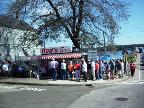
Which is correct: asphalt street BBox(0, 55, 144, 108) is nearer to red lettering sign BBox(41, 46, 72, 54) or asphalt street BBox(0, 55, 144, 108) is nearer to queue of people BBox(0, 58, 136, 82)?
queue of people BBox(0, 58, 136, 82)

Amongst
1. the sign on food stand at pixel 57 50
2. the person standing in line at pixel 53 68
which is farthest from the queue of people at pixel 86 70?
the sign on food stand at pixel 57 50

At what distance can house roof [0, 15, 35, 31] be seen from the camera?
118 ft

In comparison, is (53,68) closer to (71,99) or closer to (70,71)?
(70,71)

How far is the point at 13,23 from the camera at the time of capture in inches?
1443

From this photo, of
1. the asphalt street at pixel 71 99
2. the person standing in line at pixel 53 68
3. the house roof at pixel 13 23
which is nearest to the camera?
the asphalt street at pixel 71 99

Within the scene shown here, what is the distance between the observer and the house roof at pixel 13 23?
35.9m

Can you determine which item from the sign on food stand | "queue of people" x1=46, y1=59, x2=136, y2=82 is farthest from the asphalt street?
the sign on food stand

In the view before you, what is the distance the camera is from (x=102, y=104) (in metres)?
16.1

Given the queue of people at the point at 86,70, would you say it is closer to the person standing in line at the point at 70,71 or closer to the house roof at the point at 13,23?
the person standing in line at the point at 70,71

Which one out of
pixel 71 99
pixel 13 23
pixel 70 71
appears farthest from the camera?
pixel 13 23

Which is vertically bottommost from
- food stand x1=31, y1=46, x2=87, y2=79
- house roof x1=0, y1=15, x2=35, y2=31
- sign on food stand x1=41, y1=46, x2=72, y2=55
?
food stand x1=31, y1=46, x2=87, y2=79

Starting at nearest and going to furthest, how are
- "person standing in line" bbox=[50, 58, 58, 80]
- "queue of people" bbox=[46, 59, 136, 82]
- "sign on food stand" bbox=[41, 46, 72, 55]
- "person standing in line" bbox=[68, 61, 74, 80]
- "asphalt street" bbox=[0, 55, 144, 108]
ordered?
"asphalt street" bbox=[0, 55, 144, 108] → "queue of people" bbox=[46, 59, 136, 82] → "person standing in line" bbox=[50, 58, 58, 80] → "person standing in line" bbox=[68, 61, 74, 80] → "sign on food stand" bbox=[41, 46, 72, 55]

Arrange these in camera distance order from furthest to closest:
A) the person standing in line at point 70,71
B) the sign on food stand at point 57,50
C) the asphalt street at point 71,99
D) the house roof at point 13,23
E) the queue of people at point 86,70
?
1. the house roof at point 13,23
2. the sign on food stand at point 57,50
3. the person standing in line at point 70,71
4. the queue of people at point 86,70
5. the asphalt street at point 71,99

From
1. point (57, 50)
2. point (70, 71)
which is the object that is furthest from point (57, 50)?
point (70, 71)
